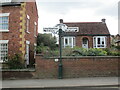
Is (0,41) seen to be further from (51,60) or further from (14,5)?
(51,60)

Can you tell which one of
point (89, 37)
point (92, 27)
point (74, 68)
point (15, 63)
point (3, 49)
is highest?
point (92, 27)

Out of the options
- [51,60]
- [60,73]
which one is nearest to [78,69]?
[60,73]

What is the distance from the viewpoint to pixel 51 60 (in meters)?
11.0

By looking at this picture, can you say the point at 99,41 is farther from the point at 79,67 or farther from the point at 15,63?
the point at 15,63

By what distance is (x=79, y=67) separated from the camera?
10.9 m

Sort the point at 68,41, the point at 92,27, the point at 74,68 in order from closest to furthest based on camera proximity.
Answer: the point at 74,68, the point at 68,41, the point at 92,27

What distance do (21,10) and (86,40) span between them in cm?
1854

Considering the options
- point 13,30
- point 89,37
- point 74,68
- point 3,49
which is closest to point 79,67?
point 74,68

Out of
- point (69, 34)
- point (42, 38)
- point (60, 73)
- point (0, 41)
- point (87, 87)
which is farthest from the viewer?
point (69, 34)

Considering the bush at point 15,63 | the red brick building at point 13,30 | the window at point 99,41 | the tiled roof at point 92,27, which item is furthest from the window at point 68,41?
the bush at point 15,63

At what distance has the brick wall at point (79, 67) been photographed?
35.8 feet

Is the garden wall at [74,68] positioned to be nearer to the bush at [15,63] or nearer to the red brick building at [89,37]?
the bush at [15,63]

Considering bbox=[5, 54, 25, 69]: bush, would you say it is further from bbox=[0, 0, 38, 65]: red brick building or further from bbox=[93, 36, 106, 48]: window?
bbox=[93, 36, 106, 48]: window

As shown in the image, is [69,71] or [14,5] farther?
[14,5]
